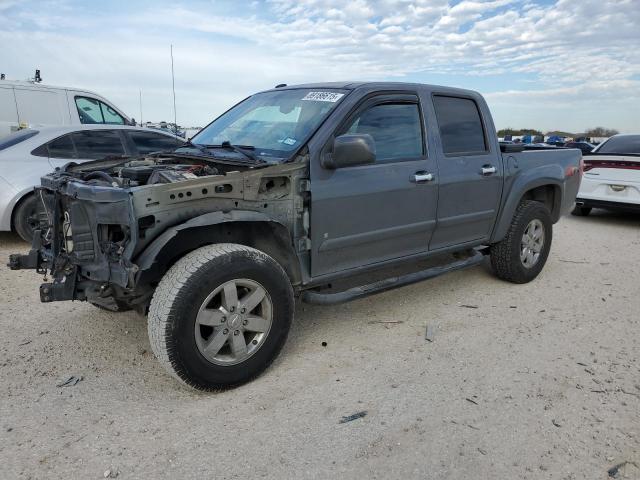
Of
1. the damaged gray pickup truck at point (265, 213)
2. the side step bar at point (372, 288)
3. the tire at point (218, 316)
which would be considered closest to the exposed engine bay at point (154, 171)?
the damaged gray pickup truck at point (265, 213)

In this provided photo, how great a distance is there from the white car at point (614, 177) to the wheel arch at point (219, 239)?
283 inches

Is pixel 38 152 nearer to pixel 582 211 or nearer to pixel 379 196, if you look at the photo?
pixel 379 196

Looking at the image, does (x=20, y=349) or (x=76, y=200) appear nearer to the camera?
(x=76, y=200)

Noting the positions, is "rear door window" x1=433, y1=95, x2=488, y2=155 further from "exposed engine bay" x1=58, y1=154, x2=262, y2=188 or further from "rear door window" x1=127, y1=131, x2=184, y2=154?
"rear door window" x1=127, y1=131, x2=184, y2=154

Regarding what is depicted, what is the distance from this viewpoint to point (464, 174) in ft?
14.2

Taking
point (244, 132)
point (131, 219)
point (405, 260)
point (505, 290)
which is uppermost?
point (244, 132)

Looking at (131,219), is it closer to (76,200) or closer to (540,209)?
(76,200)

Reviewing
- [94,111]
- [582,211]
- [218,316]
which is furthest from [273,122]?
[582,211]

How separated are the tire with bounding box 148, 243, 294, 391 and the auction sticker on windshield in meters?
1.31

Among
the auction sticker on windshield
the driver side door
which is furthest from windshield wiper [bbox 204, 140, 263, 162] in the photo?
the auction sticker on windshield

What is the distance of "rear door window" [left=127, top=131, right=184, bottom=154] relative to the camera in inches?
282

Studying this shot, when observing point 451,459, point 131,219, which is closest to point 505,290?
point 451,459

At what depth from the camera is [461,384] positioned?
3.24 metres

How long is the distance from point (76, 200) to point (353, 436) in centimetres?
206
